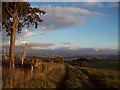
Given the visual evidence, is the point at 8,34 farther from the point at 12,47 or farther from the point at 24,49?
the point at 24,49

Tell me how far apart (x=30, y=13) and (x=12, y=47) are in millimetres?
4582

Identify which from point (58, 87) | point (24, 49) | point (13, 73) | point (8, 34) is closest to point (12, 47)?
point (8, 34)

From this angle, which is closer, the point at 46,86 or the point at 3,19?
the point at 46,86

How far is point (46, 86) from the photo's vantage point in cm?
1828

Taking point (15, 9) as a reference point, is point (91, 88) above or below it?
below

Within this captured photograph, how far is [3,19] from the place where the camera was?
35344 mm

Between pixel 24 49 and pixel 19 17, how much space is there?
7.46m

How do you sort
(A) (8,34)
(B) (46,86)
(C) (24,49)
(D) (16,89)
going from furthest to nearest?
(C) (24,49) < (A) (8,34) < (B) (46,86) < (D) (16,89)

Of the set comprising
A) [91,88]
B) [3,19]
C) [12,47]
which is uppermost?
[3,19]

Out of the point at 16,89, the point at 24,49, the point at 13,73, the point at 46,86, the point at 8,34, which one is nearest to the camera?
the point at 16,89

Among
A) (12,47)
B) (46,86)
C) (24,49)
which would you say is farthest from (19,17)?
(46,86)

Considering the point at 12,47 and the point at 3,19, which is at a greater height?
the point at 3,19

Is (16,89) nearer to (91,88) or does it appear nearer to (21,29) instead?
(91,88)

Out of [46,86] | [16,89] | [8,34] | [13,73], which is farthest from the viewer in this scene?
[8,34]
